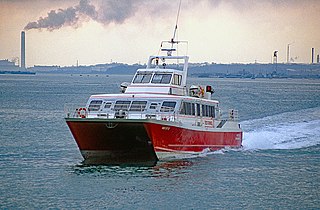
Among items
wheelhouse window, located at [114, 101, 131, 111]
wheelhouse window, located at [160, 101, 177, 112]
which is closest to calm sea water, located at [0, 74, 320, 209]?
wheelhouse window, located at [160, 101, 177, 112]

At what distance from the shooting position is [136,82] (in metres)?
38.0

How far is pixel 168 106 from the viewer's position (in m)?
35.1

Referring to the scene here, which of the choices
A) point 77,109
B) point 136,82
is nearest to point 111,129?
point 77,109

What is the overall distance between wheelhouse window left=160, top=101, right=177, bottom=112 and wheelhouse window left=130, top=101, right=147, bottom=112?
0.87m

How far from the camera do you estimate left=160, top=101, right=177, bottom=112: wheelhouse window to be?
114ft

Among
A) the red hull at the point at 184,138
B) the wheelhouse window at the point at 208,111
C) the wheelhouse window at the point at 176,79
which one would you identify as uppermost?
the wheelhouse window at the point at 176,79

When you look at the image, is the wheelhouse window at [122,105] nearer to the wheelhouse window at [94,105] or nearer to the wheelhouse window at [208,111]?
the wheelhouse window at [94,105]

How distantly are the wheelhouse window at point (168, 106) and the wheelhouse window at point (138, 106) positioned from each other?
0.87 meters

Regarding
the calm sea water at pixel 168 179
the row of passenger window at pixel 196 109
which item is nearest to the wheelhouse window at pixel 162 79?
the row of passenger window at pixel 196 109

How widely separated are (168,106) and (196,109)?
2534 millimetres

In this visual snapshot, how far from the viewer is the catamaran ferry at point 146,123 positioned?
3334 cm

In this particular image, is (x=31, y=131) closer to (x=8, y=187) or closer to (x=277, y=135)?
(x=277, y=135)

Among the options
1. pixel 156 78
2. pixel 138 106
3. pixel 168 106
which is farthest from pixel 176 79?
pixel 138 106

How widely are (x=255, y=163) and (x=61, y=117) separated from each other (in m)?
30.2
